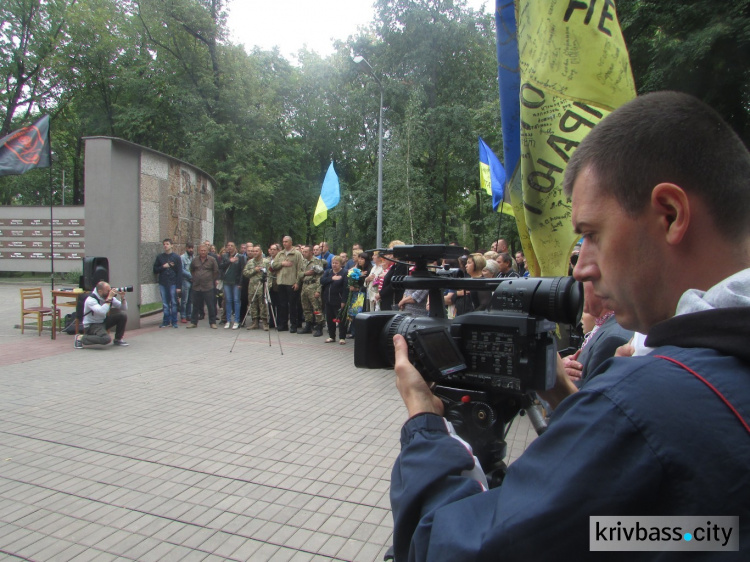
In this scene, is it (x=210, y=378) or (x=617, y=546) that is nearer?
(x=617, y=546)

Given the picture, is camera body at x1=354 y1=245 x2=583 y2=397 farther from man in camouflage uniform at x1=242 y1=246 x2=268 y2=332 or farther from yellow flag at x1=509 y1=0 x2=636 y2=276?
man in camouflage uniform at x1=242 y1=246 x2=268 y2=332

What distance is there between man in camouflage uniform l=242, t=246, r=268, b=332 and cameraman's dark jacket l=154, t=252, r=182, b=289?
62.1 inches

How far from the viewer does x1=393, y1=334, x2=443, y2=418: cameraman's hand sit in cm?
127

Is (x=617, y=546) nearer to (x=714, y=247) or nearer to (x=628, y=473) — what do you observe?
(x=628, y=473)

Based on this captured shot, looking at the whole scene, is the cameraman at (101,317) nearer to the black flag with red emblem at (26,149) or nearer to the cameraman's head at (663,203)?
the black flag with red emblem at (26,149)

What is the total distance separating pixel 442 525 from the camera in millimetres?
894

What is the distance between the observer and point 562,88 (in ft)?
7.92

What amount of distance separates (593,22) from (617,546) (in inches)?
94.6

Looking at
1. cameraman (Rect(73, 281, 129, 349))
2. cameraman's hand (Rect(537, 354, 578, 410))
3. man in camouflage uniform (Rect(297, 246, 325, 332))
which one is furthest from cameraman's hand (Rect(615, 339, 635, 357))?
man in camouflage uniform (Rect(297, 246, 325, 332))

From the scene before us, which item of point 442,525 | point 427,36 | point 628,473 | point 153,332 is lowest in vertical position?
point 153,332

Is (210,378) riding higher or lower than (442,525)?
lower

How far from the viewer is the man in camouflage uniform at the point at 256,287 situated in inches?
501

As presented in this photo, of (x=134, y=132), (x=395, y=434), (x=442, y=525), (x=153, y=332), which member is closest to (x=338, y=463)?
(x=395, y=434)

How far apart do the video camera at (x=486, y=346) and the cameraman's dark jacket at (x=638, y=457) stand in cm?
57
